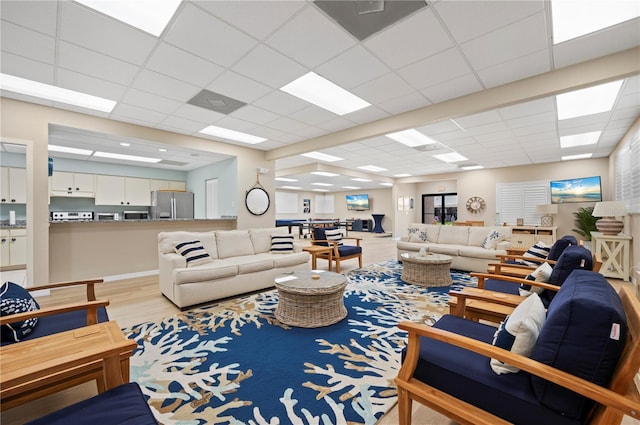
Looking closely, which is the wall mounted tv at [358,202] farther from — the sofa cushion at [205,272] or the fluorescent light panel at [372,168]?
the sofa cushion at [205,272]

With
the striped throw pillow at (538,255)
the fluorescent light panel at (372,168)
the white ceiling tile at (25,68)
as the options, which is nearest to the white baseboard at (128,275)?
the white ceiling tile at (25,68)

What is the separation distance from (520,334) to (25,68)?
4909 millimetres

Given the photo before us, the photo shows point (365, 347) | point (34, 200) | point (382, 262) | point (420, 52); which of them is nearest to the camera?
point (365, 347)

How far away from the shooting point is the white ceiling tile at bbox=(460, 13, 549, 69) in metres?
2.31

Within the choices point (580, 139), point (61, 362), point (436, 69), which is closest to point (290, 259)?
point (436, 69)

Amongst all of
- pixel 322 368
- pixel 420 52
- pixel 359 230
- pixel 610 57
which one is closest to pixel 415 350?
pixel 322 368

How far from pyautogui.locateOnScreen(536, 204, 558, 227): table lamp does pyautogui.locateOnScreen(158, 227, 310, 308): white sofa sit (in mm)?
6572

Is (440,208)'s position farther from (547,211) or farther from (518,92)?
(518,92)

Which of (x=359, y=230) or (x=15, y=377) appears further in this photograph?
(x=359, y=230)

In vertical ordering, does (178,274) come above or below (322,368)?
above

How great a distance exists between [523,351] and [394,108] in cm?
368

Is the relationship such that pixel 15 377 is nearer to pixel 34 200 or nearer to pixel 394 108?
pixel 34 200

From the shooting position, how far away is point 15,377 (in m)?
1.02

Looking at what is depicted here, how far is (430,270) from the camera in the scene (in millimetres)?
4297
